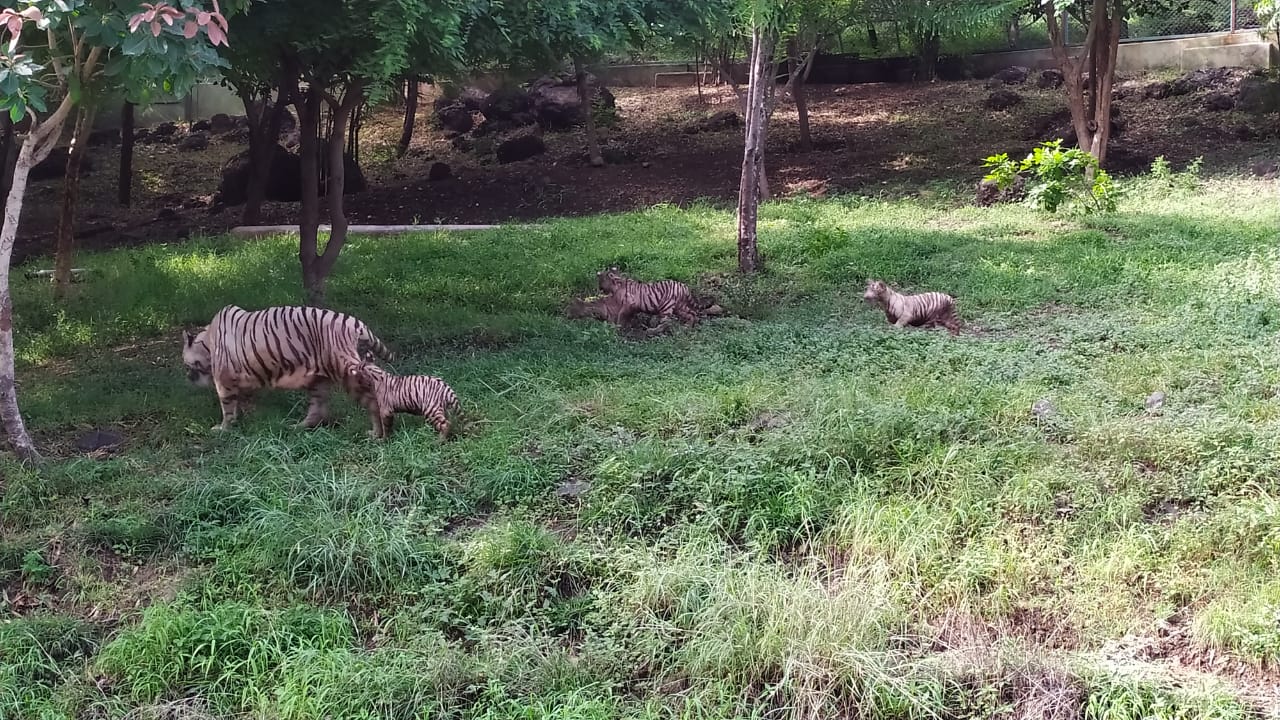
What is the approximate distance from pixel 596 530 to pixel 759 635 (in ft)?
3.96

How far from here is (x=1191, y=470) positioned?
17.4 feet

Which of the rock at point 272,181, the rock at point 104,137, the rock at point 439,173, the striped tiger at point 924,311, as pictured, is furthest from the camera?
the rock at point 104,137

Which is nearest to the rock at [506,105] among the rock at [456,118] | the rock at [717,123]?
the rock at [456,118]

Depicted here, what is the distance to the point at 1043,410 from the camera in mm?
6090

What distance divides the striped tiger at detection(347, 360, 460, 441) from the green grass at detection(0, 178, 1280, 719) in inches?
4.9

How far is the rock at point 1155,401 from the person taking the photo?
20.0ft

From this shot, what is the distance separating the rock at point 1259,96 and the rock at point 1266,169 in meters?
3.10

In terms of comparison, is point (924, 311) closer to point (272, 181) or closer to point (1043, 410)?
point (1043, 410)

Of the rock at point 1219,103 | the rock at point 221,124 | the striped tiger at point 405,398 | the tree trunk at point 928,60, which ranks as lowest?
the striped tiger at point 405,398

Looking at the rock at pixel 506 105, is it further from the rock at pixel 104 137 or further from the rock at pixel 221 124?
the rock at pixel 104 137

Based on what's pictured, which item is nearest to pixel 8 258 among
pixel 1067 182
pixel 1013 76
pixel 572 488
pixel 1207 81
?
pixel 572 488

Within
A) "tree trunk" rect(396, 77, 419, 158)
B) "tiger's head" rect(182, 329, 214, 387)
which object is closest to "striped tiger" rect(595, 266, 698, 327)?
"tiger's head" rect(182, 329, 214, 387)

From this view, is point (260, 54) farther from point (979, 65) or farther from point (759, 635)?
point (979, 65)

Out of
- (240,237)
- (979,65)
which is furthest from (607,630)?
(979,65)
